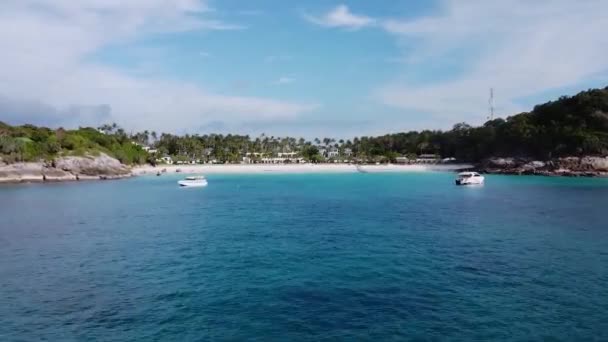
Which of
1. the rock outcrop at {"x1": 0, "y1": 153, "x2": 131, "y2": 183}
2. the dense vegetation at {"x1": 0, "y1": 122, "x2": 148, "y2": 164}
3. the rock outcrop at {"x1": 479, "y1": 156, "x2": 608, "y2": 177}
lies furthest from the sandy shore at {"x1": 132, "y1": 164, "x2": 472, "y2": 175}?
the rock outcrop at {"x1": 0, "y1": 153, "x2": 131, "y2": 183}

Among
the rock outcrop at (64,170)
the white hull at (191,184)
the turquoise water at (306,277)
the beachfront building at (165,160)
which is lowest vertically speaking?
the turquoise water at (306,277)

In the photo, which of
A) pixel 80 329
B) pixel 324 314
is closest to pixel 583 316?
pixel 324 314

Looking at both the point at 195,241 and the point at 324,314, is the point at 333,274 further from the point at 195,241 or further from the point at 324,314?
the point at 195,241

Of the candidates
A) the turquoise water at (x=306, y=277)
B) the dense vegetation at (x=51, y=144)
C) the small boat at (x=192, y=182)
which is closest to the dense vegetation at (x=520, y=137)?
the dense vegetation at (x=51, y=144)

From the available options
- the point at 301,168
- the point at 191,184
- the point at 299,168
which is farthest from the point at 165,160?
the point at 191,184

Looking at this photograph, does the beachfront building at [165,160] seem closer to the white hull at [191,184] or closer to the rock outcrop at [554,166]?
the white hull at [191,184]
